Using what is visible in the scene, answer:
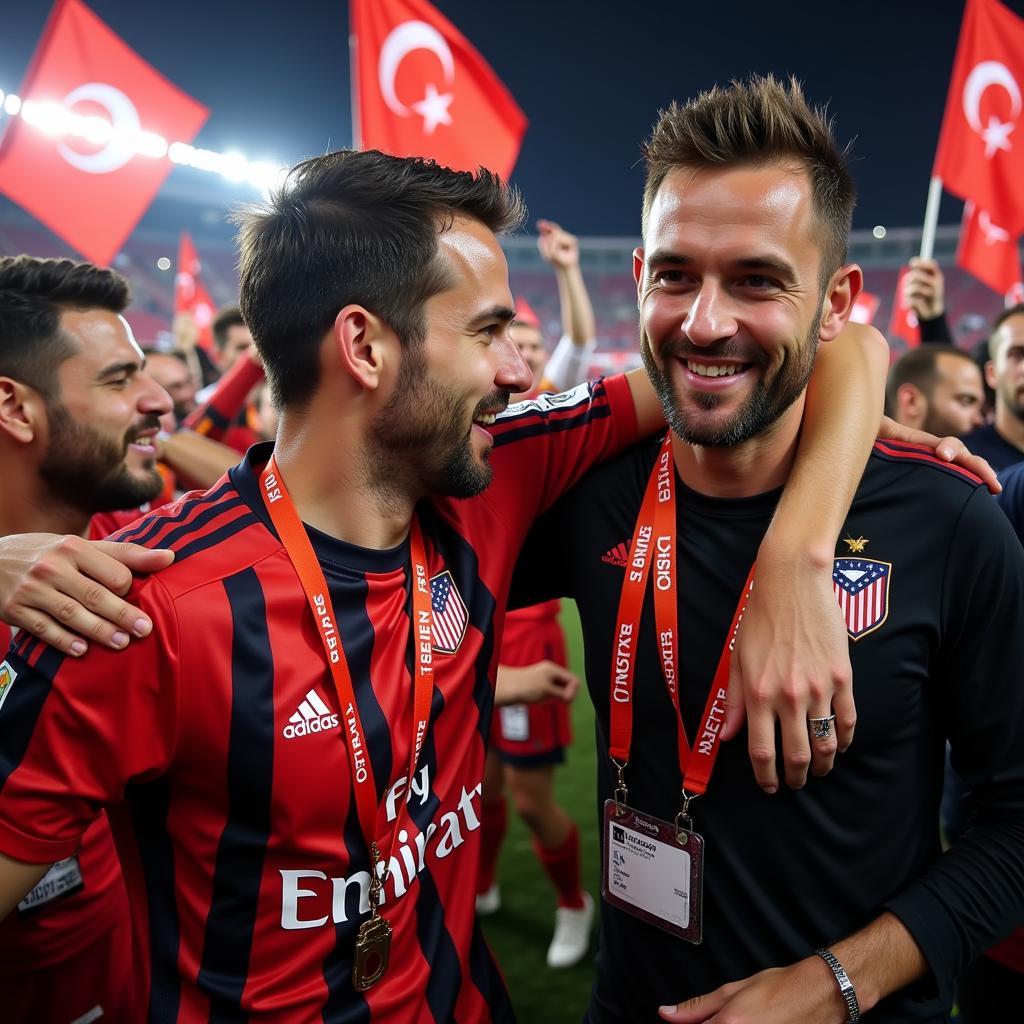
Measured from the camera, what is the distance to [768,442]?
1505 mm

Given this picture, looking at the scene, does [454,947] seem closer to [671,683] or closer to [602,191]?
[671,683]

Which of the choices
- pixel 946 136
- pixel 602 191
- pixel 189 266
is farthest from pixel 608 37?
pixel 946 136

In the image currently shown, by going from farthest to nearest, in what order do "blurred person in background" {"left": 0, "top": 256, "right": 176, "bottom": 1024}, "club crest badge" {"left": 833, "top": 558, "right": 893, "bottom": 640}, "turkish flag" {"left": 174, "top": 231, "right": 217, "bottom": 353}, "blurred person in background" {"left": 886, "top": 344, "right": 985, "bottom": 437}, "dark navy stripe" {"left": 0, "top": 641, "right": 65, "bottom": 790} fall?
"turkish flag" {"left": 174, "top": 231, "right": 217, "bottom": 353} < "blurred person in background" {"left": 886, "top": 344, "right": 985, "bottom": 437} < "blurred person in background" {"left": 0, "top": 256, "right": 176, "bottom": 1024} < "club crest badge" {"left": 833, "top": 558, "right": 893, "bottom": 640} < "dark navy stripe" {"left": 0, "top": 641, "right": 65, "bottom": 790}

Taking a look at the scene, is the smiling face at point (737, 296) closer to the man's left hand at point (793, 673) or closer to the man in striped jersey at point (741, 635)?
the man in striped jersey at point (741, 635)

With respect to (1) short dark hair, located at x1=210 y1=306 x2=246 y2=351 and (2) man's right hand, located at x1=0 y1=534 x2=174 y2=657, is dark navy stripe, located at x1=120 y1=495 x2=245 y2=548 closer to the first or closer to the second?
(2) man's right hand, located at x1=0 y1=534 x2=174 y2=657

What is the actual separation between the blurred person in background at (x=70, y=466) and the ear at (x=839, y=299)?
1704 mm

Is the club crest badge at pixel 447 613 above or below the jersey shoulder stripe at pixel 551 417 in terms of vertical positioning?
below

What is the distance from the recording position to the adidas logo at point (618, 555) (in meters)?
1.56

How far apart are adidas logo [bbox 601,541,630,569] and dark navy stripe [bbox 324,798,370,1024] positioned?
2.00 feet

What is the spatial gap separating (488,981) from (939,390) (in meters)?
3.72

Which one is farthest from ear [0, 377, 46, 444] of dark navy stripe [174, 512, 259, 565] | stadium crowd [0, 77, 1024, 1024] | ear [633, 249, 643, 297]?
ear [633, 249, 643, 297]

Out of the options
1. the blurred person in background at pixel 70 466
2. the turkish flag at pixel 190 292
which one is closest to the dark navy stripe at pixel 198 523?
the blurred person in background at pixel 70 466

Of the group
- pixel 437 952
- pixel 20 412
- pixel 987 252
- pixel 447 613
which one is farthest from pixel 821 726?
pixel 987 252

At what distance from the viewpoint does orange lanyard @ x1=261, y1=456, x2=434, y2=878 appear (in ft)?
4.21
